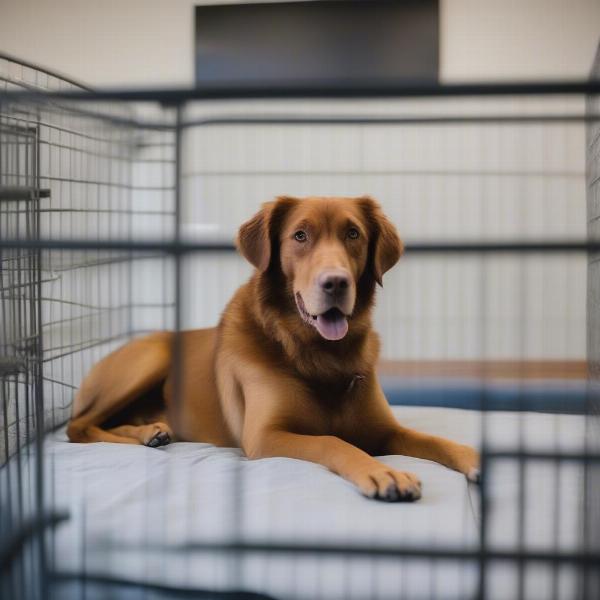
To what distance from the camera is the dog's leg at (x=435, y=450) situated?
5.62 ft

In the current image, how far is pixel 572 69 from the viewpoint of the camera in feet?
13.4

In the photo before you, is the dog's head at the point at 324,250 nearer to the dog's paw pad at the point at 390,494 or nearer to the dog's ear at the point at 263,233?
the dog's ear at the point at 263,233

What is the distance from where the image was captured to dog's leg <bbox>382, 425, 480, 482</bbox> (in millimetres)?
1714

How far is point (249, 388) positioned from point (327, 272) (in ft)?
1.33

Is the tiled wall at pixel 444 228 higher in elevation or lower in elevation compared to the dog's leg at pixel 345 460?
higher

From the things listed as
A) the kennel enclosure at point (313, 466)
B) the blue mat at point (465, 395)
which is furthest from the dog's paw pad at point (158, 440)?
the blue mat at point (465, 395)

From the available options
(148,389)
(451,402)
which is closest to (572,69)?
(451,402)

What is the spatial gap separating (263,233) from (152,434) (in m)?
0.60

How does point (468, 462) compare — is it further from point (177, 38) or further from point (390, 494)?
point (177, 38)

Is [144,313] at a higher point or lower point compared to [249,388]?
higher

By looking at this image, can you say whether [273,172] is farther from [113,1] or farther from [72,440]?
[113,1]

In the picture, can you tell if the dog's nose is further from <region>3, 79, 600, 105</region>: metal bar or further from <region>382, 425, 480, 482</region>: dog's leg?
<region>3, 79, 600, 105</region>: metal bar

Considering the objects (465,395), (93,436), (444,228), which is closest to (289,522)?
(444,228)

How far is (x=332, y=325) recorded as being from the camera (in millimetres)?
1795
